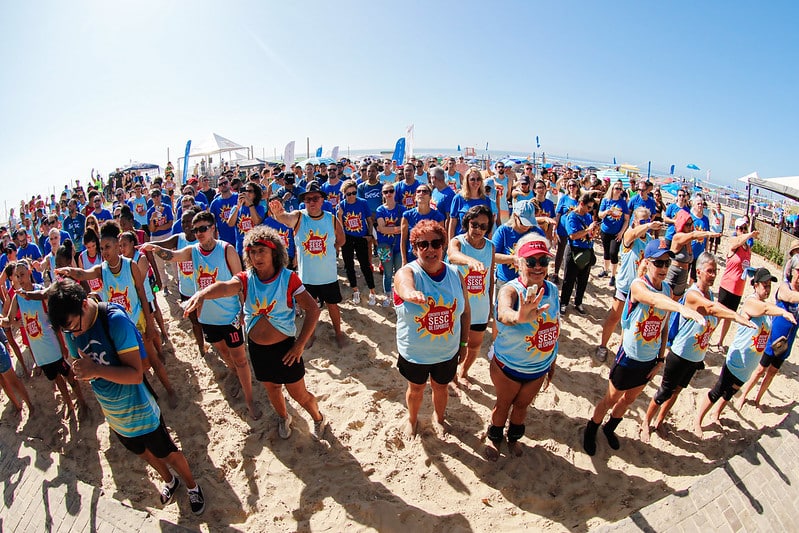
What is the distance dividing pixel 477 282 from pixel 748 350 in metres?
2.59

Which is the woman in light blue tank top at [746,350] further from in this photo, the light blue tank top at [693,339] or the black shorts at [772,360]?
the black shorts at [772,360]

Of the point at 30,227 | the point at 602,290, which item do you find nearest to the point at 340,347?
the point at 602,290

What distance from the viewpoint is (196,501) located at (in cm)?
327

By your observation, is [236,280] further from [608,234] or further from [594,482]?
[608,234]

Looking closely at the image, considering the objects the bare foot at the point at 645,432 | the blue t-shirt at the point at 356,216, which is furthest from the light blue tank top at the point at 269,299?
the bare foot at the point at 645,432

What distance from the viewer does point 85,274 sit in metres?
4.19

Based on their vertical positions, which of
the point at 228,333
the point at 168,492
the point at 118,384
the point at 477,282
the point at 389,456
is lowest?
the point at 168,492

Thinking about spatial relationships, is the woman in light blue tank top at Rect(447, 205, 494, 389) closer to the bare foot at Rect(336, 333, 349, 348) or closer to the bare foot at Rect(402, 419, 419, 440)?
the bare foot at Rect(402, 419, 419, 440)

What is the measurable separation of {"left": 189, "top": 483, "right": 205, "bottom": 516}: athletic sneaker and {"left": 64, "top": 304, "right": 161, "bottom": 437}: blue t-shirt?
74cm

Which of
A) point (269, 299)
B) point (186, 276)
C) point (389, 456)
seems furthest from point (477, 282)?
point (186, 276)

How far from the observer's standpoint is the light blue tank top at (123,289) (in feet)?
13.5

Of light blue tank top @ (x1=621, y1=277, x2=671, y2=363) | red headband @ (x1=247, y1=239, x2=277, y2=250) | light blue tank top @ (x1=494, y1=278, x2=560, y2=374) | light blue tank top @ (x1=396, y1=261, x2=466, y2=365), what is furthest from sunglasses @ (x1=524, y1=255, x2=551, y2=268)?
red headband @ (x1=247, y1=239, x2=277, y2=250)

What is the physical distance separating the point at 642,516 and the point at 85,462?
16.4 ft

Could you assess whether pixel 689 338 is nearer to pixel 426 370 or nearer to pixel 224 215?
pixel 426 370
